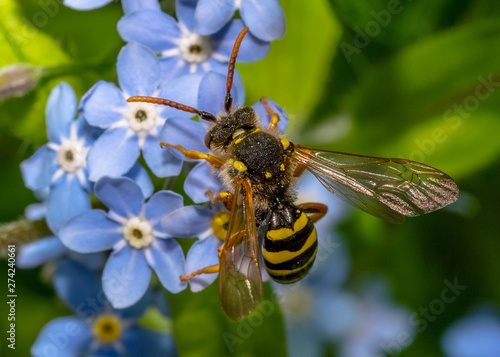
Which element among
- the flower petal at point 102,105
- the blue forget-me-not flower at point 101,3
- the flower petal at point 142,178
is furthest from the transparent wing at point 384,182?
the blue forget-me-not flower at point 101,3

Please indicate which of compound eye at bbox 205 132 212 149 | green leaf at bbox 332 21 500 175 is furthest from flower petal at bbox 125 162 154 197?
green leaf at bbox 332 21 500 175

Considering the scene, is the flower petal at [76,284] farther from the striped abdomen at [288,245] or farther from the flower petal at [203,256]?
the striped abdomen at [288,245]

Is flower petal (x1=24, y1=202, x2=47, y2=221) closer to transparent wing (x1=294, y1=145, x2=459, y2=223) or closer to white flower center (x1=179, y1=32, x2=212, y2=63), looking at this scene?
white flower center (x1=179, y1=32, x2=212, y2=63)

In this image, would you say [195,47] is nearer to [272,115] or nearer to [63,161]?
[272,115]

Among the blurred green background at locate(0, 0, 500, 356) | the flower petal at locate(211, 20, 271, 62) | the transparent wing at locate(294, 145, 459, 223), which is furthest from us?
the blurred green background at locate(0, 0, 500, 356)

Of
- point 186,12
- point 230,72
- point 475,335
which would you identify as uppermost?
point 186,12

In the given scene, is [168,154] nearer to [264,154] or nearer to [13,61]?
[264,154]

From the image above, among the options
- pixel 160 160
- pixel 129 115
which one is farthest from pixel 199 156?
pixel 129 115
